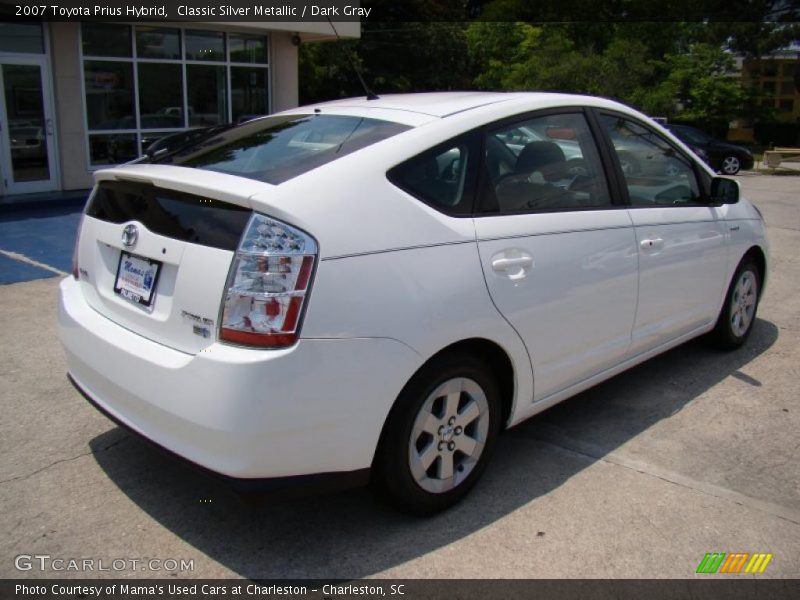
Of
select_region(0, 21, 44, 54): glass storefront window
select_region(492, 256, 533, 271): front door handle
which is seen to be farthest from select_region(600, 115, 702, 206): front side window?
select_region(0, 21, 44, 54): glass storefront window

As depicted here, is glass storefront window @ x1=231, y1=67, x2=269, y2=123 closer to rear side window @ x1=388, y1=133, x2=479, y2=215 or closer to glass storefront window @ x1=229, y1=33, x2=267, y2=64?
glass storefront window @ x1=229, y1=33, x2=267, y2=64

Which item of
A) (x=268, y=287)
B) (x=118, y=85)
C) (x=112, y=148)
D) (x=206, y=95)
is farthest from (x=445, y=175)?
(x=206, y=95)

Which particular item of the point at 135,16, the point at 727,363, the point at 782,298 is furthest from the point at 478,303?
the point at 135,16

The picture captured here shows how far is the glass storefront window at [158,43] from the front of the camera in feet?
44.9

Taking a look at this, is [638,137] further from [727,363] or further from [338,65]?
[338,65]

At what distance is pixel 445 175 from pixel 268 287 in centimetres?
100

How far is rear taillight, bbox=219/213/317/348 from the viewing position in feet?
8.46

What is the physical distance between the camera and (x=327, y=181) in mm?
2791

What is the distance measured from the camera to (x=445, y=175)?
10.4 feet

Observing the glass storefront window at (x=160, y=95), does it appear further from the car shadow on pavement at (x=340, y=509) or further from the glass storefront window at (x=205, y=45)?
the car shadow on pavement at (x=340, y=509)

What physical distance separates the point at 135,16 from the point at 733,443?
1218 cm

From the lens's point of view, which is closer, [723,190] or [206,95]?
[723,190]

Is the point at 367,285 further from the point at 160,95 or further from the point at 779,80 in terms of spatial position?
the point at 779,80

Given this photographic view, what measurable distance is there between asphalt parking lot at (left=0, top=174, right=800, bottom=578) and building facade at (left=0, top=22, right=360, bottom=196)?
9.14 m
